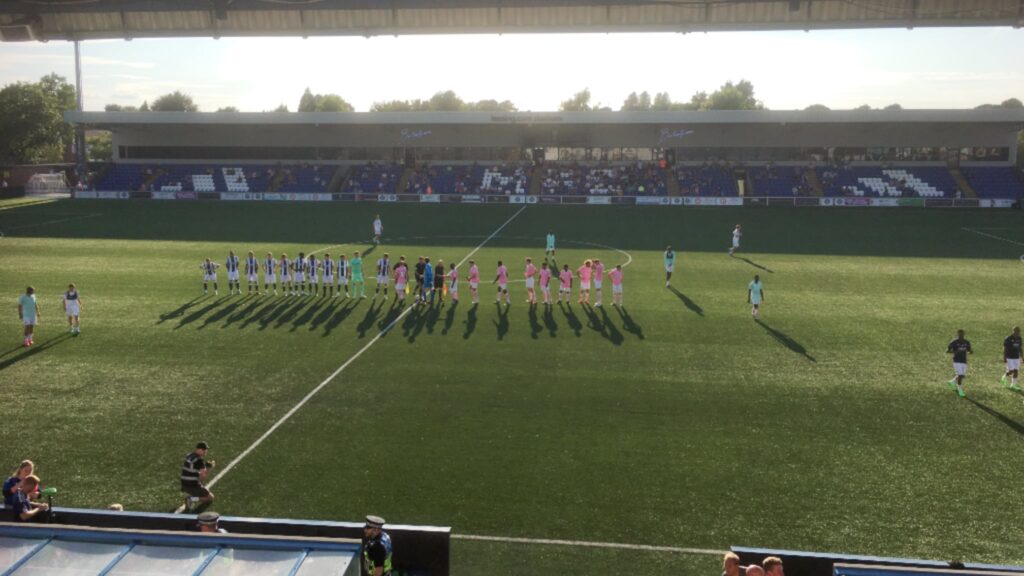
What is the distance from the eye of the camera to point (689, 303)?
24562mm

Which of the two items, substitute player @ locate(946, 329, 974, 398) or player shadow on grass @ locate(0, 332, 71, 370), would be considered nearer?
substitute player @ locate(946, 329, 974, 398)

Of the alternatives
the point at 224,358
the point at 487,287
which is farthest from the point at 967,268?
the point at 224,358

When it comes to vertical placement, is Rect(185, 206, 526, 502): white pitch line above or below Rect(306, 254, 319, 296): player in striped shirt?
below

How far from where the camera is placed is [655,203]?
58531mm

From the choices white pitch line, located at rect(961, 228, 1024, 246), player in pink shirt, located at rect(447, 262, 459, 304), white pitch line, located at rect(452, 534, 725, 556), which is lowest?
white pitch line, located at rect(452, 534, 725, 556)

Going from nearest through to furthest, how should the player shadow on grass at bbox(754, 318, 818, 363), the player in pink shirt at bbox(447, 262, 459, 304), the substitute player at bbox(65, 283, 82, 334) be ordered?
the player shadow on grass at bbox(754, 318, 818, 363), the substitute player at bbox(65, 283, 82, 334), the player in pink shirt at bbox(447, 262, 459, 304)

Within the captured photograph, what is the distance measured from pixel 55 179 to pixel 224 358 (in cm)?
6592

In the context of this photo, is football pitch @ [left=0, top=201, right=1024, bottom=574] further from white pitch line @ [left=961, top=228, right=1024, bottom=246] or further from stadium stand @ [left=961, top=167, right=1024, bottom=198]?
stadium stand @ [left=961, top=167, right=1024, bottom=198]

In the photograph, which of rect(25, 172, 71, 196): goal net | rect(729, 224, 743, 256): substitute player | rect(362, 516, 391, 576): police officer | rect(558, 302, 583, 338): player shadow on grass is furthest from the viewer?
rect(25, 172, 71, 196): goal net

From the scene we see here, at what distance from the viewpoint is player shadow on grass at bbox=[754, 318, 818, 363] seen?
1902 cm

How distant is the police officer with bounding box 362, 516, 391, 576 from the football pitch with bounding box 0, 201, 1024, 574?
2.17 meters

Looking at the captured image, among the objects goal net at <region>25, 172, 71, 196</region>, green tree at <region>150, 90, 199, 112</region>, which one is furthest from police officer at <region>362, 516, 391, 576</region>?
green tree at <region>150, 90, 199, 112</region>

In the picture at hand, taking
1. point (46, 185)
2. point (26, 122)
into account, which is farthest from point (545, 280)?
point (26, 122)

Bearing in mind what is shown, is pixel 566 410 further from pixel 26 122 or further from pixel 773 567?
pixel 26 122
